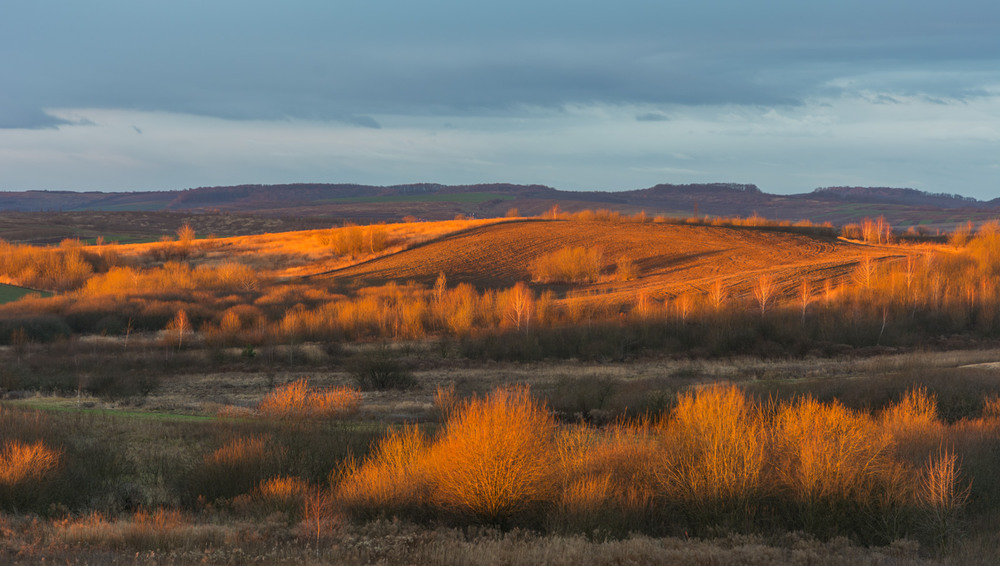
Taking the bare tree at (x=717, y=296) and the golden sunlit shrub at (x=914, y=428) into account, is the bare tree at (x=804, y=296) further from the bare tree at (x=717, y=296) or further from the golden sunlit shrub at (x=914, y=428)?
the golden sunlit shrub at (x=914, y=428)

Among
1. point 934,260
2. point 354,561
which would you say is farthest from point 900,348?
point 354,561

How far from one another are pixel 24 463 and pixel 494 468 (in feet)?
32.8

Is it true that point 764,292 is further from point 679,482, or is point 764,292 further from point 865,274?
point 679,482

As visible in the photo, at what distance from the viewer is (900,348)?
4884 centimetres

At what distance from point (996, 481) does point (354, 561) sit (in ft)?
44.3

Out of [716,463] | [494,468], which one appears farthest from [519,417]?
[716,463]

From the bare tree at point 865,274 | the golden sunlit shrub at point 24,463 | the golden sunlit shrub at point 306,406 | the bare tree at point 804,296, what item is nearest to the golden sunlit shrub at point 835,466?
the golden sunlit shrub at point 306,406

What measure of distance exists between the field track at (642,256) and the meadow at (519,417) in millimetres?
1101

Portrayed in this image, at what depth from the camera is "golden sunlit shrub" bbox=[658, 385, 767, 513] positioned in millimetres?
14281

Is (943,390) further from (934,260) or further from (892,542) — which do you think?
(934,260)

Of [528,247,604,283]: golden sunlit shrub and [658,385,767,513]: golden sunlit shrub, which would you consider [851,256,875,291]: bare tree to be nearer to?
[528,247,604,283]: golden sunlit shrub

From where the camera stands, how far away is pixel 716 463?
1432 cm

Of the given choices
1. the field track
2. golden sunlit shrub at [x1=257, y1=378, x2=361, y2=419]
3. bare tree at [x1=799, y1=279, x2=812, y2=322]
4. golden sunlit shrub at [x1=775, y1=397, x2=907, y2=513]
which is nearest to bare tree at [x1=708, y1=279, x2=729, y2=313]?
the field track

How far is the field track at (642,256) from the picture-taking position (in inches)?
2630
